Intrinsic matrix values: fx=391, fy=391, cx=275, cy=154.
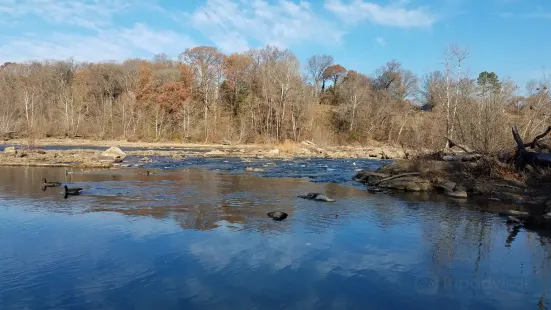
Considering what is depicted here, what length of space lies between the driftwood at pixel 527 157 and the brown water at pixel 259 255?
478 cm

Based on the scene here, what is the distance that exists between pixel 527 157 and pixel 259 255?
1477 centimetres

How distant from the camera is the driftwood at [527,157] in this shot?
16.6 m

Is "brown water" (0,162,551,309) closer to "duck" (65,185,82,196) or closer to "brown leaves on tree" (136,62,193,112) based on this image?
"duck" (65,185,82,196)

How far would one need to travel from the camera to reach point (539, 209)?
13.9 meters

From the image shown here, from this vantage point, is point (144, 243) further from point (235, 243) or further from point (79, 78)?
point (79, 78)

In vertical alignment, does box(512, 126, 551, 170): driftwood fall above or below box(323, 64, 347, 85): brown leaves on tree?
below

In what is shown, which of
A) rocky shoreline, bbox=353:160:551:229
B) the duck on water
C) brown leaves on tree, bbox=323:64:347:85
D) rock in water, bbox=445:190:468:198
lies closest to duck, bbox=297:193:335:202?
rocky shoreline, bbox=353:160:551:229

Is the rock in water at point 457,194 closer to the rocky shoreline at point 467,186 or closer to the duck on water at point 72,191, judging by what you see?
the rocky shoreline at point 467,186

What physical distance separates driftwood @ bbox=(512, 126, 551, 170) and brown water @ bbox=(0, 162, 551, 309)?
478 cm

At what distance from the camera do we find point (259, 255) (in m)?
8.34

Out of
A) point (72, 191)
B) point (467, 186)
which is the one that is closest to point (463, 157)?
point (467, 186)

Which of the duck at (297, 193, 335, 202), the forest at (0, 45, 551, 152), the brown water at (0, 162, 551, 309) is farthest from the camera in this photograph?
the forest at (0, 45, 551, 152)

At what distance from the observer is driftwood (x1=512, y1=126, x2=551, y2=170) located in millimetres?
16641

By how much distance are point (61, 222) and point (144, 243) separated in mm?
3387
